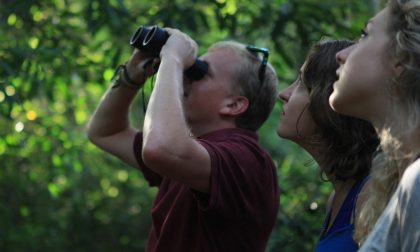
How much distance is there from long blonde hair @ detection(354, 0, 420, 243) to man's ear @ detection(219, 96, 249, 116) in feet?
3.31

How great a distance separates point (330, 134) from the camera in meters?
2.62

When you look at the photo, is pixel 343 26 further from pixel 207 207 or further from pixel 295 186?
pixel 207 207

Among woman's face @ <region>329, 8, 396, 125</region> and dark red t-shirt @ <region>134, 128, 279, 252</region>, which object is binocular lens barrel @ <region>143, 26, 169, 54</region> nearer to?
dark red t-shirt @ <region>134, 128, 279, 252</region>

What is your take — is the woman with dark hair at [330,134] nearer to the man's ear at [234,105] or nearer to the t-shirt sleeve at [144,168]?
the man's ear at [234,105]

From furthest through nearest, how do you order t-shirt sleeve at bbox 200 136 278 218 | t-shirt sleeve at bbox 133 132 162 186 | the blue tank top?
t-shirt sleeve at bbox 133 132 162 186, t-shirt sleeve at bbox 200 136 278 218, the blue tank top

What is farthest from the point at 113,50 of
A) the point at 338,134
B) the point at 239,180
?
the point at 338,134

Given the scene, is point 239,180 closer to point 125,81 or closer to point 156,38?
point 156,38

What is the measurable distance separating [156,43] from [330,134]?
30.2 inches

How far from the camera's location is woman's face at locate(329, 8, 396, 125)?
202 centimetres

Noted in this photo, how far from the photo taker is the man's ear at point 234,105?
3.07m

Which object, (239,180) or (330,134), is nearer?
(330,134)

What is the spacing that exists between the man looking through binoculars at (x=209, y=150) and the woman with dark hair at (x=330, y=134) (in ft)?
0.83

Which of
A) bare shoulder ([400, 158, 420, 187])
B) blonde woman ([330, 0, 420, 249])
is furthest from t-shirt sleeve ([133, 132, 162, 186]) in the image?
bare shoulder ([400, 158, 420, 187])

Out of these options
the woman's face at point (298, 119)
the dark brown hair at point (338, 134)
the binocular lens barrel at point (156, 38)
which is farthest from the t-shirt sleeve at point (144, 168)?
the dark brown hair at point (338, 134)
